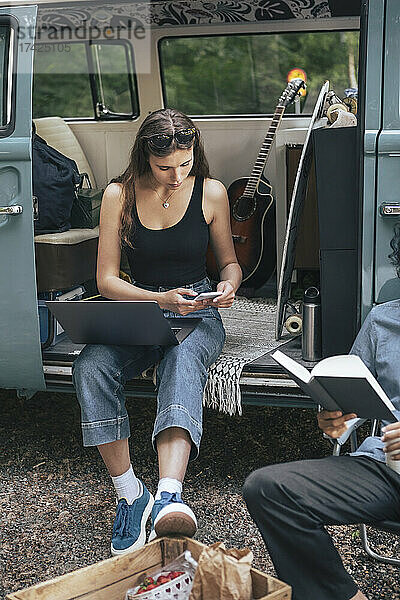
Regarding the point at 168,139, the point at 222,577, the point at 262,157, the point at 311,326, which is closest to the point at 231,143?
the point at 262,157

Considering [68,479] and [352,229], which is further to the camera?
[68,479]

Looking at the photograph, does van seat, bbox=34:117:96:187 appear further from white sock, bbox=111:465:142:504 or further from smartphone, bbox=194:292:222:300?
white sock, bbox=111:465:142:504

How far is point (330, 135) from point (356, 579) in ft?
5.24

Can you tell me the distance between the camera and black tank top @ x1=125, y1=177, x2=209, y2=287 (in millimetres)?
3494

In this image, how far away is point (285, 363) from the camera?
238 centimetres

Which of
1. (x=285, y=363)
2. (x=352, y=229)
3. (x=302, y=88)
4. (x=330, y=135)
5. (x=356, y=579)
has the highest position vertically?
(x=302, y=88)

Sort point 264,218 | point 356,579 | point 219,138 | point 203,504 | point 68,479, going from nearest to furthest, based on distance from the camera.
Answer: point 356,579
point 203,504
point 68,479
point 264,218
point 219,138

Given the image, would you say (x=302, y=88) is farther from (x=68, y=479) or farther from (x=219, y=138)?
(x=68, y=479)

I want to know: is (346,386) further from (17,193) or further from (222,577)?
(17,193)

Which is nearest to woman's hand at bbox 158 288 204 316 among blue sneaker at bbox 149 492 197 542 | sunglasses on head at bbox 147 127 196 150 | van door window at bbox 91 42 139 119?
sunglasses on head at bbox 147 127 196 150

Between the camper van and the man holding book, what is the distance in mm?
861

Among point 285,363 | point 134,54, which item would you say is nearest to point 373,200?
point 285,363

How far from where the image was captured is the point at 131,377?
3359mm

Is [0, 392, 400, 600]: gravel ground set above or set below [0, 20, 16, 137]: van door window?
below
